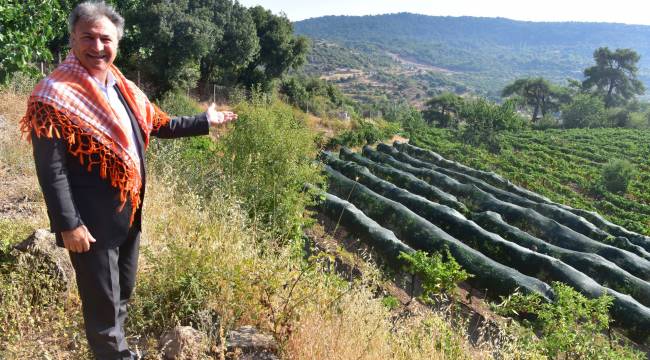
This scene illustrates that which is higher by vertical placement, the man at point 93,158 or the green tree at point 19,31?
the green tree at point 19,31

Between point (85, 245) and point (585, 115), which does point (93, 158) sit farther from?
point (585, 115)

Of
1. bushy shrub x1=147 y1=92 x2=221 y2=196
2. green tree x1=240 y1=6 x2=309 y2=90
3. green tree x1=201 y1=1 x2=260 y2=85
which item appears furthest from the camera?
green tree x1=240 y1=6 x2=309 y2=90

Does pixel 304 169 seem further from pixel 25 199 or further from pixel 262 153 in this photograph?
pixel 25 199

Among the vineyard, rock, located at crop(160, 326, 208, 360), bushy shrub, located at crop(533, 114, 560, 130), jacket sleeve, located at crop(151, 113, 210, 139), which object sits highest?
jacket sleeve, located at crop(151, 113, 210, 139)

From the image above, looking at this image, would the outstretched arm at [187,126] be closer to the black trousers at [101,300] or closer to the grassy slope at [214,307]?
the grassy slope at [214,307]

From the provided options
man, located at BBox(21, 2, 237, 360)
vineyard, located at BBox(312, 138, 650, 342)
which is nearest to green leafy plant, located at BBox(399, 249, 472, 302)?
vineyard, located at BBox(312, 138, 650, 342)

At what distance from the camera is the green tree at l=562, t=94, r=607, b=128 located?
50.1 metres

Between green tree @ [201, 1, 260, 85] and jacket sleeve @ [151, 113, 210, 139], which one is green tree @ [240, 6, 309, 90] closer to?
green tree @ [201, 1, 260, 85]

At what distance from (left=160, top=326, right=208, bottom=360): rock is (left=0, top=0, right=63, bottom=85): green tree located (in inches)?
270

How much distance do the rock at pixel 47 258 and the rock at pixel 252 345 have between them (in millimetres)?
1383

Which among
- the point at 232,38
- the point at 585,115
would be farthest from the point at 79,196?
the point at 585,115

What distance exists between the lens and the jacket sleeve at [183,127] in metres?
3.00

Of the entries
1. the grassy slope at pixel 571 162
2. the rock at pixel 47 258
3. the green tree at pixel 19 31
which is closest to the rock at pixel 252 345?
the rock at pixel 47 258

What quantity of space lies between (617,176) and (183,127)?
2513cm
